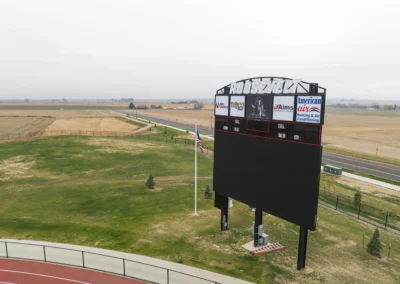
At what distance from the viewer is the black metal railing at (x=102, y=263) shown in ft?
50.4

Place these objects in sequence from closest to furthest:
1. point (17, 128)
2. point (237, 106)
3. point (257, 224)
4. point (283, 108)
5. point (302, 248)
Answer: point (283, 108) < point (302, 248) < point (237, 106) < point (257, 224) < point (17, 128)

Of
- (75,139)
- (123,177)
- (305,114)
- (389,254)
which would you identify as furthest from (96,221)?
(75,139)

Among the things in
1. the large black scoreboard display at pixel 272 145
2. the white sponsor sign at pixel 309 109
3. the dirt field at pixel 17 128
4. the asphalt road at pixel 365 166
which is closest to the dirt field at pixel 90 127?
the dirt field at pixel 17 128

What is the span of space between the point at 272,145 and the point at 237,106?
365cm

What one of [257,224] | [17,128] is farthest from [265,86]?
[17,128]

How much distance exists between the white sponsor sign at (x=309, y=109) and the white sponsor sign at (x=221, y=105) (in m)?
5.49

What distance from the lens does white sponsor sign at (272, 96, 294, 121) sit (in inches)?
612

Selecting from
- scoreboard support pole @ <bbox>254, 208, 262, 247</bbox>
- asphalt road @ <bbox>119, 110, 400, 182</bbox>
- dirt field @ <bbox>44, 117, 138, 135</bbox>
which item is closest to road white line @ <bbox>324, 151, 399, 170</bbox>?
asphalt road @ <bbox>119, 110, 400, 182</bbox>

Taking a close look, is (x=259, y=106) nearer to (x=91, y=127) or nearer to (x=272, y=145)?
(x=272, y=145)

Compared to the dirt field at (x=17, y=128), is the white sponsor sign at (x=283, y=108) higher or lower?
higher

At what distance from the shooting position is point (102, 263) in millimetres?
16641

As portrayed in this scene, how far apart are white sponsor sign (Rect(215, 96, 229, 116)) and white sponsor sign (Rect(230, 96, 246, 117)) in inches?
20.3

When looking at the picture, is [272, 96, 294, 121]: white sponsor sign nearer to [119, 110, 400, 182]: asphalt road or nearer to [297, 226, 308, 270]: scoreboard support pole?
[297, 226, 308, 270]: scoreboard support pole

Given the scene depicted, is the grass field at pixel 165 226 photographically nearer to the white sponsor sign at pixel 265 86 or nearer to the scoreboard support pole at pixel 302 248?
the scoreboard support pole at pixel 302 248
